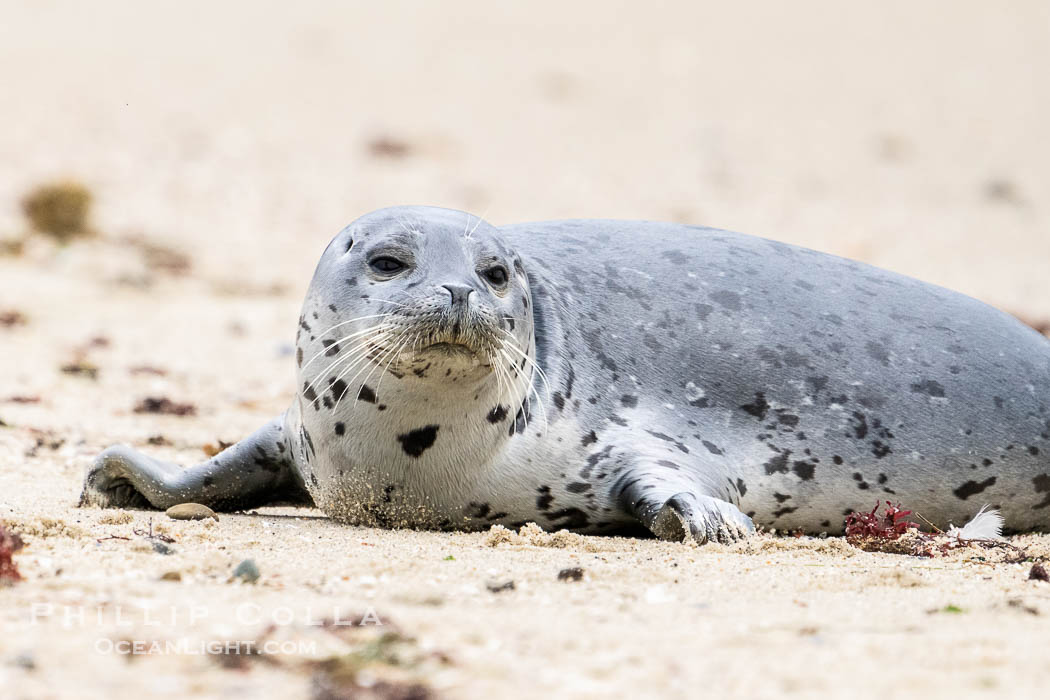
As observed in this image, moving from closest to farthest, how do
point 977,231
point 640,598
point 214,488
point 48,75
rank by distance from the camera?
point 640,598
point 214,488
point 977,231
point 48,75

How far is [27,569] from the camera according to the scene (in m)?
2.96

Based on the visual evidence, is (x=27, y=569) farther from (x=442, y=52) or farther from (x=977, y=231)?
(x=442, y=52)

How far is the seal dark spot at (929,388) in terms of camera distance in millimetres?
4590

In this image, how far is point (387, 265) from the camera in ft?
12.6

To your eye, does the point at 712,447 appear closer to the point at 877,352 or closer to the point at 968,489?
the point at 877,352

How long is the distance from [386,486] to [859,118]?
19.7 metres

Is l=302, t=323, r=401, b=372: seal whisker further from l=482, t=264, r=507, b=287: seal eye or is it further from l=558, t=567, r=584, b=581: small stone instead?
l=558, t=567, r=584, b=581: small stone

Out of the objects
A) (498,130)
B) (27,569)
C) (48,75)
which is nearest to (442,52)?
(498,130)

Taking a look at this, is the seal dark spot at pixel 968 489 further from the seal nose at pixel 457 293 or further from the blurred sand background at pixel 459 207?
the seal nose at pixel 457 293

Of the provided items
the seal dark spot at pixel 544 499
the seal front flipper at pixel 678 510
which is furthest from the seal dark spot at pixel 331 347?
the seal front flipper at pixel 678 510

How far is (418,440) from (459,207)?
40.7 feet

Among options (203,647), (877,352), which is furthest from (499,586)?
(877,352)

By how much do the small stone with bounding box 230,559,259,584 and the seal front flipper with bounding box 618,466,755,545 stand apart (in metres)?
1.30

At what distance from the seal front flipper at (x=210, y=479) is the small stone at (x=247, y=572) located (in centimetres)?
137
